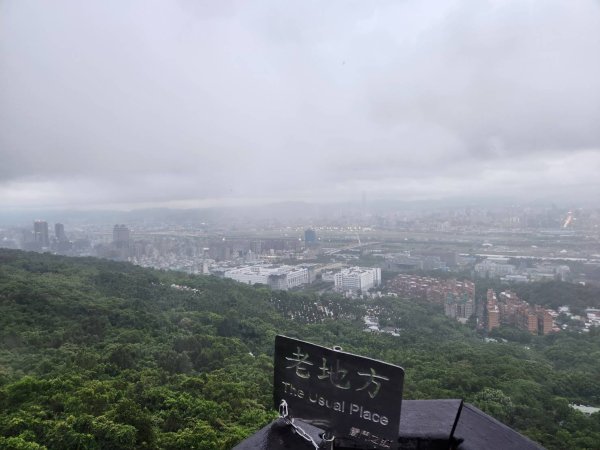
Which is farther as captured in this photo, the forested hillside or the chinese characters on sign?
the forested hillside

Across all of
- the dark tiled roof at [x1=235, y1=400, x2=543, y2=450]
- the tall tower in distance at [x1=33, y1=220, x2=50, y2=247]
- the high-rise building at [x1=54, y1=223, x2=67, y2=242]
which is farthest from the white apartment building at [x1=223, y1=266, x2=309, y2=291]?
the dark tiled roof at [x1=235, y1=400, x2=543, y2=450]

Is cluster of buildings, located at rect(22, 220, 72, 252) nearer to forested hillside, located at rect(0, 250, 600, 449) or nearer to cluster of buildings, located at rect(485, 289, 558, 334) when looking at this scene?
forested hillside, located at rect(0, 250, 600, 449)

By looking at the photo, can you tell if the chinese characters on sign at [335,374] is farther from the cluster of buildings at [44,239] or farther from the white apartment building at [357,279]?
the cluster of buildings at [44,239]

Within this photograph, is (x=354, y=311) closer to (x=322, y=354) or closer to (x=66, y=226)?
(x=322, y=354)

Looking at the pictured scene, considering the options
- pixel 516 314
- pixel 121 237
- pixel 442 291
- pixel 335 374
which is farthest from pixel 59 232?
pixel 335 374

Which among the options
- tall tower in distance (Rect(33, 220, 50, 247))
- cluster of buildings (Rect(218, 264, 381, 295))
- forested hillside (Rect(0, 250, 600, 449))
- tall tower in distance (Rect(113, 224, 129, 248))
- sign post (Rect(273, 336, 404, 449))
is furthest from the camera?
tall tower in distance (Rect(33, 220, 50, 247))

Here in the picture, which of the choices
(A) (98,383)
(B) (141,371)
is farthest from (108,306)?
(A) (98,383)

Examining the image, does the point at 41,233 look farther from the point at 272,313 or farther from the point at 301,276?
the point at 272,313
